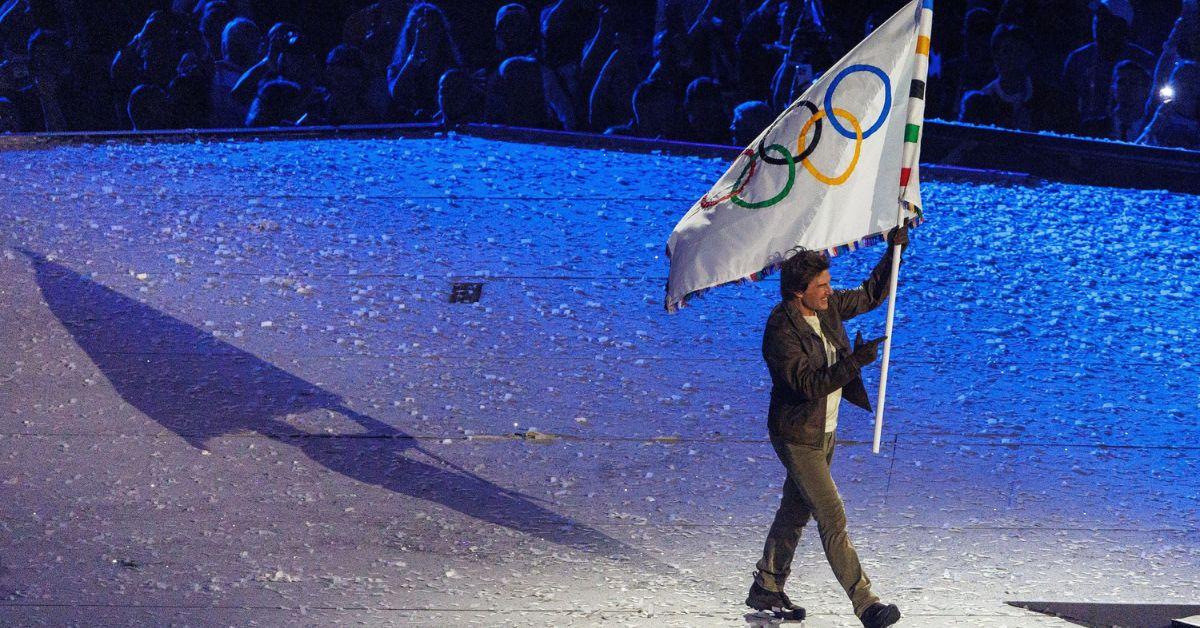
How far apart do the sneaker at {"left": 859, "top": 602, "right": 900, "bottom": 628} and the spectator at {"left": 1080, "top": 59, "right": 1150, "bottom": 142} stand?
26.6ft

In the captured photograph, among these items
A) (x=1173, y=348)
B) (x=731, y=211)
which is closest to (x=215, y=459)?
(x=731, y=211)

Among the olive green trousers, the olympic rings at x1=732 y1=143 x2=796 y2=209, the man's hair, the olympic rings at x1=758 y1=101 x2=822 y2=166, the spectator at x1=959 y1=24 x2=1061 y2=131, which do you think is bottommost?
the olive green trousers

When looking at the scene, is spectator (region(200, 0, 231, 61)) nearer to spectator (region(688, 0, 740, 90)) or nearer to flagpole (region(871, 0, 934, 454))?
spectator (region(688, 0, 740, 90))

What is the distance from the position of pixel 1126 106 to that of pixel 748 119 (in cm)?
348

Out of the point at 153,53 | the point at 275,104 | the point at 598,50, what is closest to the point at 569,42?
the point at 598,50

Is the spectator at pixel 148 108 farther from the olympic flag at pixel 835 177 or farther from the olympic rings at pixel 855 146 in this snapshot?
the olympic rings at pixel 855 146

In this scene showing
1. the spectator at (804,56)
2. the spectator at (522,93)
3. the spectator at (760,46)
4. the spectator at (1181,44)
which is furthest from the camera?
the spectator at (522,93)

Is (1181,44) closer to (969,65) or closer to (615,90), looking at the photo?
(969,65)

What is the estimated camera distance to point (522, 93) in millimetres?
12328

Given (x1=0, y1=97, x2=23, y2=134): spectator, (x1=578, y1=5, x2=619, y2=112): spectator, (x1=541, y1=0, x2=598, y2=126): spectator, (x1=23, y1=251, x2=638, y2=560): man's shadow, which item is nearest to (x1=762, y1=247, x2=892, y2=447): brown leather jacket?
(x1=23, y1=251, x2=638, y2=560): man's shadow

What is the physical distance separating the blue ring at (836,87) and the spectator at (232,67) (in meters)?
8.98

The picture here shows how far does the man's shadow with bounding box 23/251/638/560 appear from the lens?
5809 mm

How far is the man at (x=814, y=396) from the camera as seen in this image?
439 cm

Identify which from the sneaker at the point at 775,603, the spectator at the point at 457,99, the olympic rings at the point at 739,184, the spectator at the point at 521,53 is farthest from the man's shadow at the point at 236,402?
the spectator at the point at 521,53
